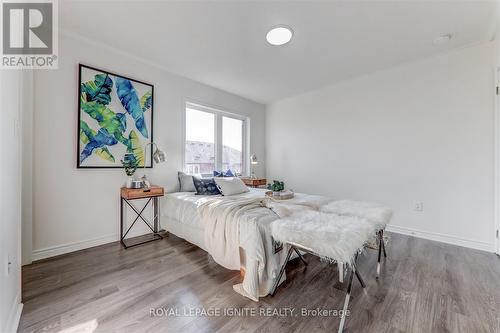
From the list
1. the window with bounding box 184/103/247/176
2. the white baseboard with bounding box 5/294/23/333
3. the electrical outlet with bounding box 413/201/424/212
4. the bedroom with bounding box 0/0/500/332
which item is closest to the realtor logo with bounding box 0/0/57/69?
the bedroom with bounding box 0/0/500/332

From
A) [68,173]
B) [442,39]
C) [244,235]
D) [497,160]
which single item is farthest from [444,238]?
[68,173]

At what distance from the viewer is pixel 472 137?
8.65 ft

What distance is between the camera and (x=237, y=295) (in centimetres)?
172

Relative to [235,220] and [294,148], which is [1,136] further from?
[294,148]

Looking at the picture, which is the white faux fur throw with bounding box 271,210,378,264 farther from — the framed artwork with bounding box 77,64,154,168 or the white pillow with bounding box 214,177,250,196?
the framed artwork with bounding box 77,64,154,168

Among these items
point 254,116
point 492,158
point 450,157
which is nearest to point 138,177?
point 254,116

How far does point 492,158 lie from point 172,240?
4.20m

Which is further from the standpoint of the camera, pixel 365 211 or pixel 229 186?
pixel 229 186

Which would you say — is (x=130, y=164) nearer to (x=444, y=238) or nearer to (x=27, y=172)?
(x=27, y=172)

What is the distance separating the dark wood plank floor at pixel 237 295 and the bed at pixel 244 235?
0.15 metres

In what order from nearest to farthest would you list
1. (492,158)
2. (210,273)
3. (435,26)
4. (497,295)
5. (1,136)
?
1. (1,136)
2. (497,295)
3. (210,273)
4. (435,26)
5. (492,158)

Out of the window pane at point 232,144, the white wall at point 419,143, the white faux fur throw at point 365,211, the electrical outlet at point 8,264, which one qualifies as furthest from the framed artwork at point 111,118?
the white wall at point 419,143

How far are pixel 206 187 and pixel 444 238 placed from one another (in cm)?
336

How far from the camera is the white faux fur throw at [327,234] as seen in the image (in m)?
1.31
